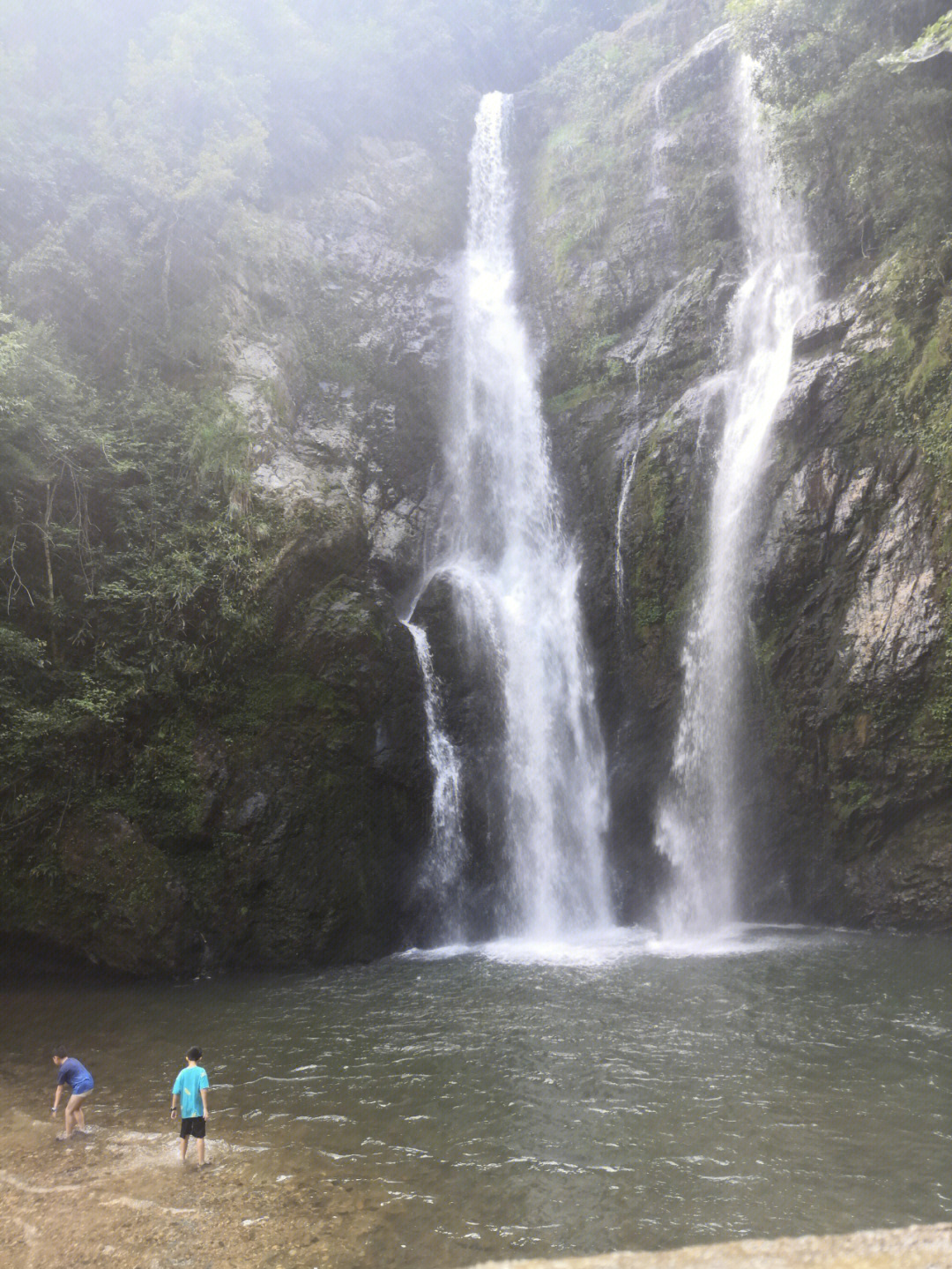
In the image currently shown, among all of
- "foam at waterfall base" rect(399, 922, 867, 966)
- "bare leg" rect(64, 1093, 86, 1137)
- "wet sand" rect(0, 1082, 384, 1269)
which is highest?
"foam at waterfall base" rect(399, 922, 867, 966)

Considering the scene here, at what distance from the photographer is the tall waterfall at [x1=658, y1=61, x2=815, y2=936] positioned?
52.2ft

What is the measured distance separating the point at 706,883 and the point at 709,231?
53.5 feet

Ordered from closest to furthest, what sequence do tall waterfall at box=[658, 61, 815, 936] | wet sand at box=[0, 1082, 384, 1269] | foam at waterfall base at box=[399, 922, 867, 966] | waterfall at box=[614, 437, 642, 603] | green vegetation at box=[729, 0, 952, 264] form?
1. wet sand at box=[0, 1082, 384, 1269]
2. foam at waterfall base at box=[399, 922, 867, 966]
3. tall waterfall at box=[658, 61, 815, 936]
4. green vegetation at box=[729, 0, 952, 264]
5. waterfall at box=[614, 437, 642, 603]

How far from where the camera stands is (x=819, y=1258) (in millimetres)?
4375

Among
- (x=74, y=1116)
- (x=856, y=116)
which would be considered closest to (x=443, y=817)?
(x=74, y=1116)

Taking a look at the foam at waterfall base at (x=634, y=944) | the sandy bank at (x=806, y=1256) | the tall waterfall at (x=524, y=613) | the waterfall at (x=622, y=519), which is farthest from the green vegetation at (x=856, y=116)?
the sandy bank at (x=806, y=1256)

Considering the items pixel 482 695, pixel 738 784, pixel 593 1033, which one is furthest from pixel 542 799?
pixel 593 1033

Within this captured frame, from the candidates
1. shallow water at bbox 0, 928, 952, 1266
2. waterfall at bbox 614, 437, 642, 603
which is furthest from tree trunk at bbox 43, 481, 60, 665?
waterfall at bbox 614, 437, 642, 603

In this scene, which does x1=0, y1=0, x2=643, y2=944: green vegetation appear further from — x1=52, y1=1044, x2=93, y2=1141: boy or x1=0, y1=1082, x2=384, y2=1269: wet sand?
x1=0, y1=1082, x2=384, y2=1269: wet sand

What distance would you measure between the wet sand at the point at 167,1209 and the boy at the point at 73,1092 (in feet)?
0.54

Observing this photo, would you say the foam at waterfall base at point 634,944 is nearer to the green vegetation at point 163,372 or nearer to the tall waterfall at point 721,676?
the tall waterfall at point 721,676

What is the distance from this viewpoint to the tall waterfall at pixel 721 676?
52.2ft

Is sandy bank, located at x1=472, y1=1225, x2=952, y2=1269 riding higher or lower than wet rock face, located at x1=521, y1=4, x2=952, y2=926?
lower

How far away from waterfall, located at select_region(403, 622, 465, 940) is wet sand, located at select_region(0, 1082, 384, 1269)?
8.31m
